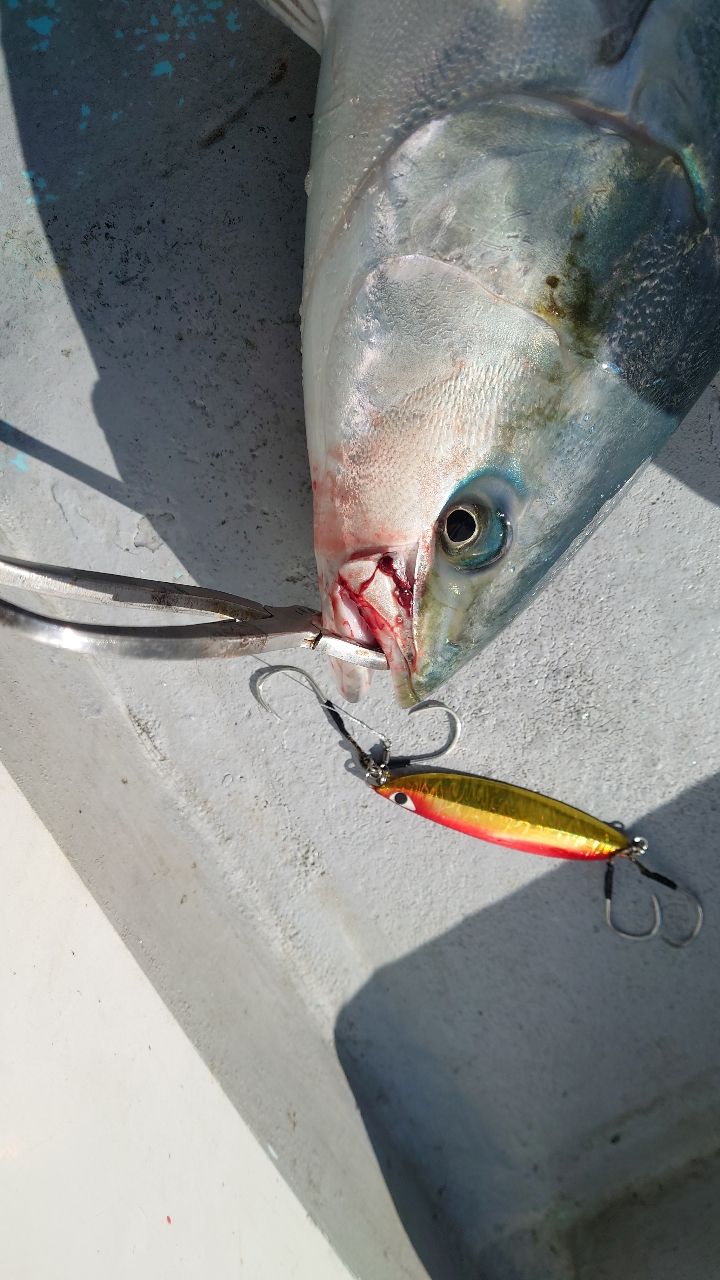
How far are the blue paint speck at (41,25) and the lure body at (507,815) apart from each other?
59.7 inches

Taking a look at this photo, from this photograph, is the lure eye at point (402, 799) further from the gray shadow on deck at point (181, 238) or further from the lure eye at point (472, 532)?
the lure eye at point (472, 532)

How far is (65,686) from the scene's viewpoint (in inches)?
66.0

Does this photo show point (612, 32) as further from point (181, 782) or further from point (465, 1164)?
point (465, 1164)

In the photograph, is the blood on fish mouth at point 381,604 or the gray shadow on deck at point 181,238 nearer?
→ the blood on fish mouth at point 381,604

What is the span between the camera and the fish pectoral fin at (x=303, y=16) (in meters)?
1.31

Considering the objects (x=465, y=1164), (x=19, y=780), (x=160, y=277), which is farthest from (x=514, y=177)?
(x=465, y=1164)

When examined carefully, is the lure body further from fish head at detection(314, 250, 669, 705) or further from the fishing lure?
fish head at detection(314, 250, 669, 705)

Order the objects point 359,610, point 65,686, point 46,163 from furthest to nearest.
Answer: point 65,686
point 46,163
point 359,610

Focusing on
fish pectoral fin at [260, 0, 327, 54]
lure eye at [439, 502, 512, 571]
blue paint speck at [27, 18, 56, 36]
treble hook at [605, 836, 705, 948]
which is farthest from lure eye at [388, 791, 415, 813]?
blue paint speck at [27, 18, 56, 36]

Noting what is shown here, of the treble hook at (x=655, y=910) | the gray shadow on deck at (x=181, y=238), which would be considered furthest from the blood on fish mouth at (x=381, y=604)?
the treble hook at (x=655, y=910)

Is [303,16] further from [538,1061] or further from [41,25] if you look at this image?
[538,1061]

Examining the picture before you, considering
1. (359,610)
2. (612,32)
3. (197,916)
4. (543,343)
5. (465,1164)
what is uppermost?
(612,32)

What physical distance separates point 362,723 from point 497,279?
0.91m

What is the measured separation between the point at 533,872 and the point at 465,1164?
70 centimetres
